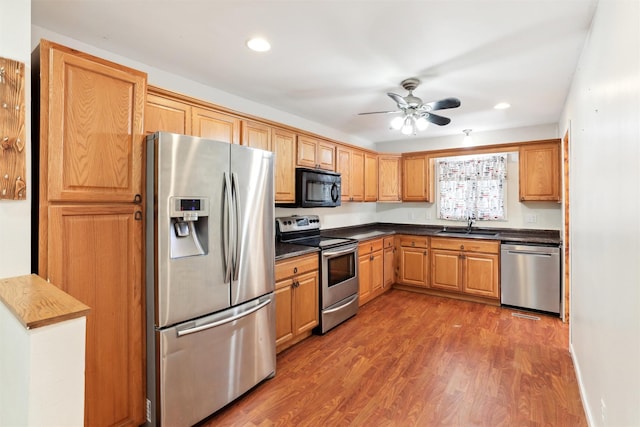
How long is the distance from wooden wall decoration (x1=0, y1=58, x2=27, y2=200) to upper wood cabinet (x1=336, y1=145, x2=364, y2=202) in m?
3.11

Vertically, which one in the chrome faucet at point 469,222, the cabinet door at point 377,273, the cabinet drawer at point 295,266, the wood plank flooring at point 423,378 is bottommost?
the wood plank flooring at point 423,378

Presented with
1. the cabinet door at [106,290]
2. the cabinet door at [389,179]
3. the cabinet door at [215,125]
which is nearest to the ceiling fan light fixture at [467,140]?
the cabinet door at [389,179]

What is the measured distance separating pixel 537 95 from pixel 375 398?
3.22 meters

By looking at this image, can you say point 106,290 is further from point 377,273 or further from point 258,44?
point 377,273

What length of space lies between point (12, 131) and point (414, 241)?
14.2 ft

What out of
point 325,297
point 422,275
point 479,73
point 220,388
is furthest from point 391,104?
point 220,388

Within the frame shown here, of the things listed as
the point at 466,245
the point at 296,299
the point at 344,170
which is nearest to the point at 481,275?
the point at 466,245

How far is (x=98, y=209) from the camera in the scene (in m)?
1.65

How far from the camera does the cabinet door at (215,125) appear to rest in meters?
2.41

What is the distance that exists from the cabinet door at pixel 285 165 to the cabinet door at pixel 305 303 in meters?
0.84

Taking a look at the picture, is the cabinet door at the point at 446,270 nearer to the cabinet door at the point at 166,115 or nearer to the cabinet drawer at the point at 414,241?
the cabinet drawer at the point at 414,241

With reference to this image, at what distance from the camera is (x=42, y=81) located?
1.45 m

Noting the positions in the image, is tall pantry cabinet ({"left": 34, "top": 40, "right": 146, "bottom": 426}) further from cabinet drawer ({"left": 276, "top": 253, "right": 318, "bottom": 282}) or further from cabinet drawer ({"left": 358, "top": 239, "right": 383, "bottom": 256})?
cabinet drawer ({"left": 358, "top": 239, "right": 383, "bottom": 256})

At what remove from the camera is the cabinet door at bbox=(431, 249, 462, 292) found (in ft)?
13.9
